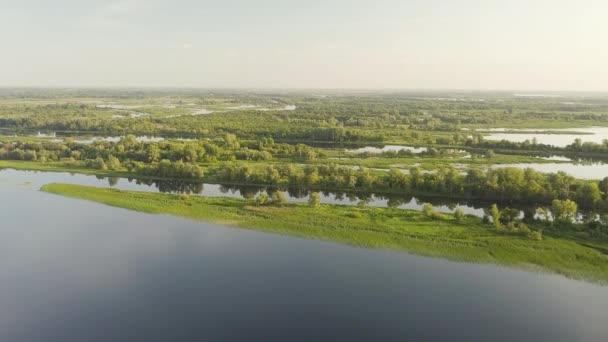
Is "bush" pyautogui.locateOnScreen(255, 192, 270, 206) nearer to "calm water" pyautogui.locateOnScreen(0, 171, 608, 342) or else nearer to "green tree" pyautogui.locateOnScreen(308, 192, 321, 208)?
"green tree" pyautogui.locateOnScreen(308, 192, 321, 208)

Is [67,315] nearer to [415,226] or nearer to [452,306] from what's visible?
[452,306]

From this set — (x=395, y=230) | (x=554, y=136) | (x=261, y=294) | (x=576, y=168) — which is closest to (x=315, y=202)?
(x=395, y=230)

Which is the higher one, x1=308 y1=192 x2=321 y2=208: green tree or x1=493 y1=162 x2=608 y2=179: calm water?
x1=493 y1=162 x2=608 y2=179: calm water

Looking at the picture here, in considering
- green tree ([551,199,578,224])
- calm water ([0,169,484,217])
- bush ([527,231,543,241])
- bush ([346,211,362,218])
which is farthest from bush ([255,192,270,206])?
green tree ([551,199,578,224])

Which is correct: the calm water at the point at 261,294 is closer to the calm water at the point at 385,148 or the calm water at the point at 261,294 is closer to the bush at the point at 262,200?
the bush at the point at 262,200

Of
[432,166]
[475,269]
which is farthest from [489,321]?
[432,166]

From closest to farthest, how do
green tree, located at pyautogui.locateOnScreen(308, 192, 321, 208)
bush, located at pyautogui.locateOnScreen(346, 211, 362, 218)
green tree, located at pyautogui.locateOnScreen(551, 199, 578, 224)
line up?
green tree, located at pyautogui.locateOnScreen(551, 199, 578, 224) → bush, located at pyautogui.locateOnScreen(346, 211, 362, 218) → green tree, located at pyautogui.locateOnScreen(308, 192, 321, 208)
